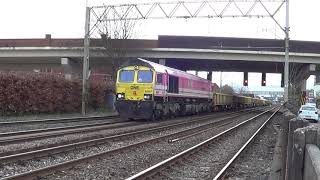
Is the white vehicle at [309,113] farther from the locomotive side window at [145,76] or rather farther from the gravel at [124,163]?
the gravel at [124,163]

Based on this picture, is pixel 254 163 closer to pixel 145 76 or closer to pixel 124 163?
pixel 124 163

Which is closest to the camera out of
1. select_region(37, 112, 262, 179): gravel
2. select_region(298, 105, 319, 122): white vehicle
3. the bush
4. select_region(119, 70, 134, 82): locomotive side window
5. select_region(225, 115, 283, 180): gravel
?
select_region(37, 112, 262, 179): gravel

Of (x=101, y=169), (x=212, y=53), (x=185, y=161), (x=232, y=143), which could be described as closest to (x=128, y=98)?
→ (x=232, y=143)

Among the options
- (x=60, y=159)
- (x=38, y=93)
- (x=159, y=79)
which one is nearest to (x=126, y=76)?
(x=159, y=79)

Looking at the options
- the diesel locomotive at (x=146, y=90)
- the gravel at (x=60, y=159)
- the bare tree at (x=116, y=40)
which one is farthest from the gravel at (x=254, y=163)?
the bare tree at (x=116, y=40)

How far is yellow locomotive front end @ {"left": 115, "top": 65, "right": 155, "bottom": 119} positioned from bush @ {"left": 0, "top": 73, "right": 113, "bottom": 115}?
613cm

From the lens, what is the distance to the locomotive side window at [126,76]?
96.6 ft

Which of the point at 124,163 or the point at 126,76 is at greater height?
the point at 126,76

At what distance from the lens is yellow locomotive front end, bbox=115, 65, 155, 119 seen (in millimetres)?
28562

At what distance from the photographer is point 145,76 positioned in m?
29.1

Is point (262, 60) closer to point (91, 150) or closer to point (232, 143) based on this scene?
point (232, 143)

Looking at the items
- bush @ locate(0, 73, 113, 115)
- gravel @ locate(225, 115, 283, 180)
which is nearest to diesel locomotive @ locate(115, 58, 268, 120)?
bush @ locate(0, 73, 113, 115)

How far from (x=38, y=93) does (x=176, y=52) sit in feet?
90.6

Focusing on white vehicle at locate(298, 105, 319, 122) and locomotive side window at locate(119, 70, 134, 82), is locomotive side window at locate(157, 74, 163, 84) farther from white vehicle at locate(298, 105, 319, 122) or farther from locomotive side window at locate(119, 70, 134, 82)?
white vehicle at locate(298, 105, 319, 122)
